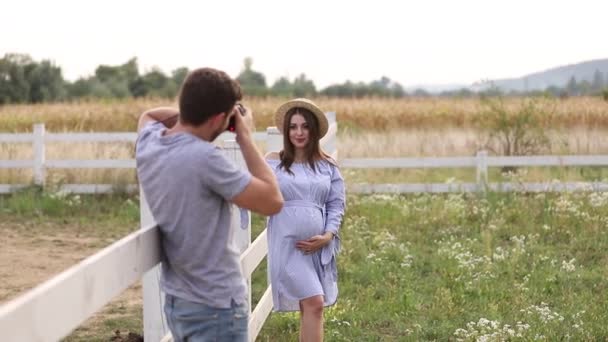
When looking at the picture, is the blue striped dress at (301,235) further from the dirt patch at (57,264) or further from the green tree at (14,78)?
the green tree at (14,78)

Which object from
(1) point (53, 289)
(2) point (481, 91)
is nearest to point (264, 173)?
(1) point (53, 289)

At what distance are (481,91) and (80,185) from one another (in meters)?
7.03

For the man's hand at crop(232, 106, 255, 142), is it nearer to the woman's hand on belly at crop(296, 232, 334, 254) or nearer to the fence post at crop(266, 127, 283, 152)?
the woman's hand on belly at crop(296, 232, 334, 254)

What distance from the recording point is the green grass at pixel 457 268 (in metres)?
7.34

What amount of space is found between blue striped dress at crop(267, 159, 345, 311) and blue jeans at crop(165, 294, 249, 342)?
1.96 meters

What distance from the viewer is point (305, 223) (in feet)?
18.4

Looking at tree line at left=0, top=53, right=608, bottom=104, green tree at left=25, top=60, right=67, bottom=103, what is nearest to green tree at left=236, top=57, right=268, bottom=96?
tree line at left=0, top=53, right=608, bottom=104

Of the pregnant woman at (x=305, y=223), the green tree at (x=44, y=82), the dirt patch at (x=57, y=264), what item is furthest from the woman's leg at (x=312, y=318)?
the green tree at (x=44, y=82)

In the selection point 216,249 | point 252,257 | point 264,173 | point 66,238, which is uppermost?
point 264,173

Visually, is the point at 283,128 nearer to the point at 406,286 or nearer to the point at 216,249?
the point at 216,249

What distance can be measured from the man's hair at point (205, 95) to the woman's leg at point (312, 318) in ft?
7.51

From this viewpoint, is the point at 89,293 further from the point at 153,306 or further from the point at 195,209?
the point at 153,306

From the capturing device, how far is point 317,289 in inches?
219

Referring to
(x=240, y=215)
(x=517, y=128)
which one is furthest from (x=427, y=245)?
(x=517, y=128)
